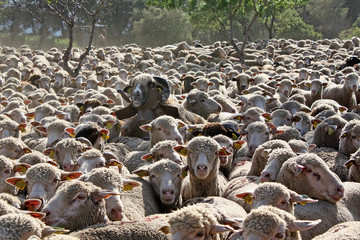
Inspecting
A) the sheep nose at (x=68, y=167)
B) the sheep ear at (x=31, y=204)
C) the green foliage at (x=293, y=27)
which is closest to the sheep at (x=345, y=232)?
the sheep ear at (x=31, y=204)

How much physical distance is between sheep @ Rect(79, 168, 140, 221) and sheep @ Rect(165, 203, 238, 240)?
93 cm

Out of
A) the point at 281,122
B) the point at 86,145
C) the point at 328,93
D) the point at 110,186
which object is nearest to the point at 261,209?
the point at 110,186

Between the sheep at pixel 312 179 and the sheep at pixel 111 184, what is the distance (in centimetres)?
166

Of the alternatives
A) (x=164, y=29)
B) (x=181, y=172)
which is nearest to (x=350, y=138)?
(x=181, y=172)

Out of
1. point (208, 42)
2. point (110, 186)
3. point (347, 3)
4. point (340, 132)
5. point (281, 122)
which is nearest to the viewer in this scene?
point (110, 186)

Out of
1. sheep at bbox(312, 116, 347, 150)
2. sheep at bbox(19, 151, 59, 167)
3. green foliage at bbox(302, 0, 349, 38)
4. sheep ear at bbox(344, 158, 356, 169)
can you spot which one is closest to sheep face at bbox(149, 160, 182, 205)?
sheep at bbox(19, 151, 59, 167)

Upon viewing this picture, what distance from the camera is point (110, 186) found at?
4.64 meters

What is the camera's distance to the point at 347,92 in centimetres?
1134

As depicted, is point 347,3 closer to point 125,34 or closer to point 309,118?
point 125,34

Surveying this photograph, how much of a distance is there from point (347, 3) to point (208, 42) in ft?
61.8

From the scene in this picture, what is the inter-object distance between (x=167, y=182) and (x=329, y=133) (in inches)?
117

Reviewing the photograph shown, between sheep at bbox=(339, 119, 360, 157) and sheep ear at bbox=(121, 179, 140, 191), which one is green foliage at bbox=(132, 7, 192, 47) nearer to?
sheep at bbox=(339, 119, 360, 157)

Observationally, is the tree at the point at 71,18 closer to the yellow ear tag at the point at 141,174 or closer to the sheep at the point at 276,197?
the yellow ear tag at the point at 141,174

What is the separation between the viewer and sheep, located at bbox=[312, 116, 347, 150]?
722 centimetres
